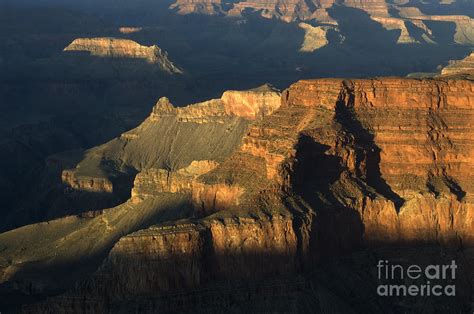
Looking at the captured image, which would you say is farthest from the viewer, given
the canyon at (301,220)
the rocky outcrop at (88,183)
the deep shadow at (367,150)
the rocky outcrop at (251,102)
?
the rocky outcrop at (88,183)

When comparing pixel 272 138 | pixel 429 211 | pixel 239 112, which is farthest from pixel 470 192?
pixel 239 112

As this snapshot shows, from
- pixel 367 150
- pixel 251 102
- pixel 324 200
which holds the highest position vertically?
pixel 251 102
